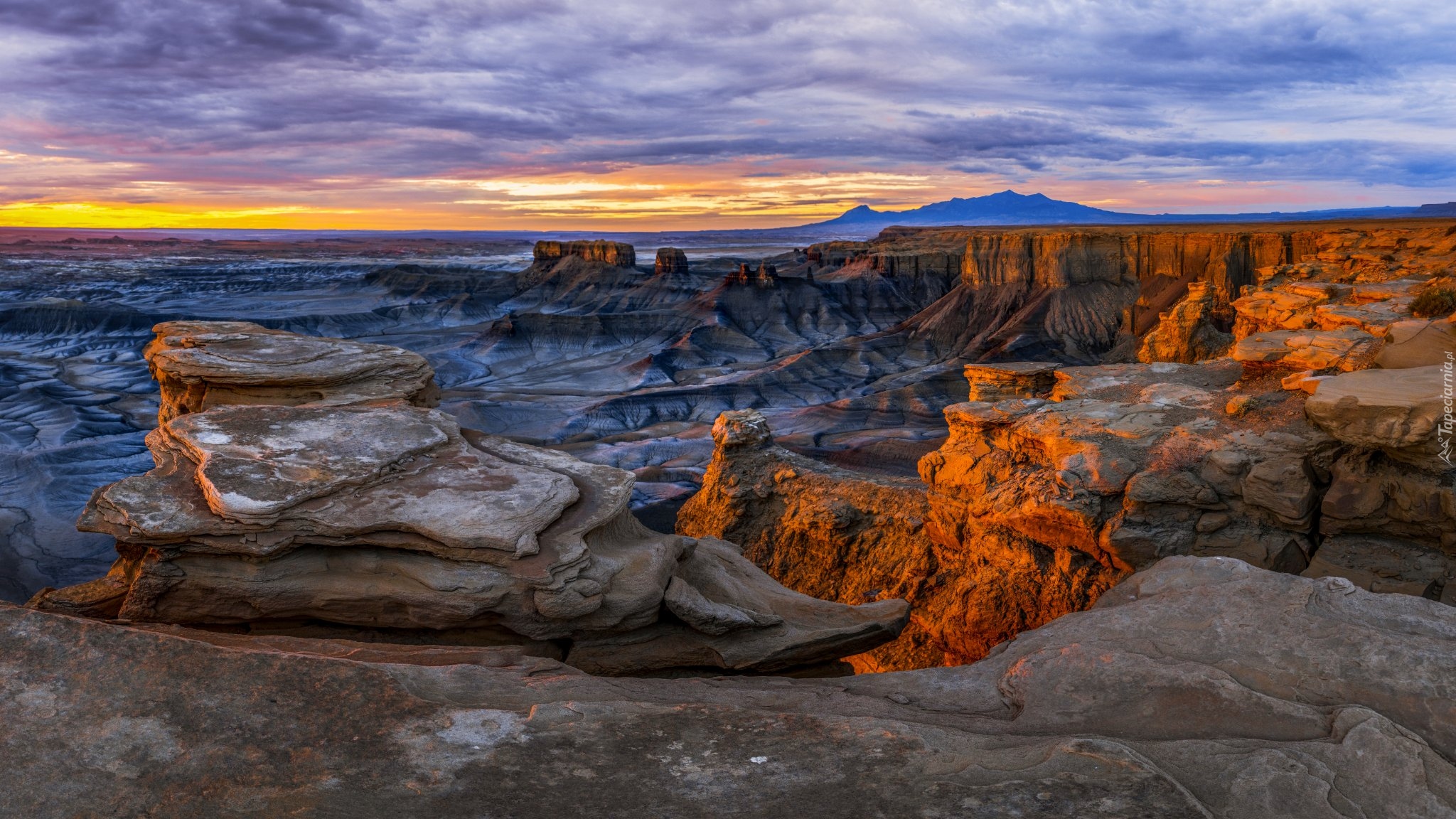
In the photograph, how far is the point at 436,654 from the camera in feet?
20.8

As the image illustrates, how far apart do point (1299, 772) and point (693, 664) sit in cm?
530

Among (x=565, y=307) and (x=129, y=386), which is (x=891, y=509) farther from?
(x=565, y=307)

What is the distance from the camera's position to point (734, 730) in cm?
505

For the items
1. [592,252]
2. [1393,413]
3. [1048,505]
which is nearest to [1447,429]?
[1393,413]

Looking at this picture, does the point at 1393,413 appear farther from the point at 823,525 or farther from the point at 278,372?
the point at 278,372

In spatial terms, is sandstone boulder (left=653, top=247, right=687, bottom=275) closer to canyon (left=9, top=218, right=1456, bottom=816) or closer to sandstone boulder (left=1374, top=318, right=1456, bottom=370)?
canyon (left=9, top=218, right=1456, bottom=816)

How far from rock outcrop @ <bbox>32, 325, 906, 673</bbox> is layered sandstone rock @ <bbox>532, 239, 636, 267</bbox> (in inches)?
4193

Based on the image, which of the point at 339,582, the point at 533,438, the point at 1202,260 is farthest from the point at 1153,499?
A: the point at 1202,260

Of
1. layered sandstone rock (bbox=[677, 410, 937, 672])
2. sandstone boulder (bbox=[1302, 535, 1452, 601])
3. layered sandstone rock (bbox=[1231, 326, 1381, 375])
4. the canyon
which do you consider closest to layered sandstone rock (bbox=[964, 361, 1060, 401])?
the canyon

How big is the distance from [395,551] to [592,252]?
381 ft

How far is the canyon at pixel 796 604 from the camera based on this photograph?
173 inches

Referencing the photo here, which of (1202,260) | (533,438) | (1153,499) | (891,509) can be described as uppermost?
(1202,260)

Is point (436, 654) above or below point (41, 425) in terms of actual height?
above

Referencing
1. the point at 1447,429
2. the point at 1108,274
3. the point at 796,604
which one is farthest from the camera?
the point at 1108,274
